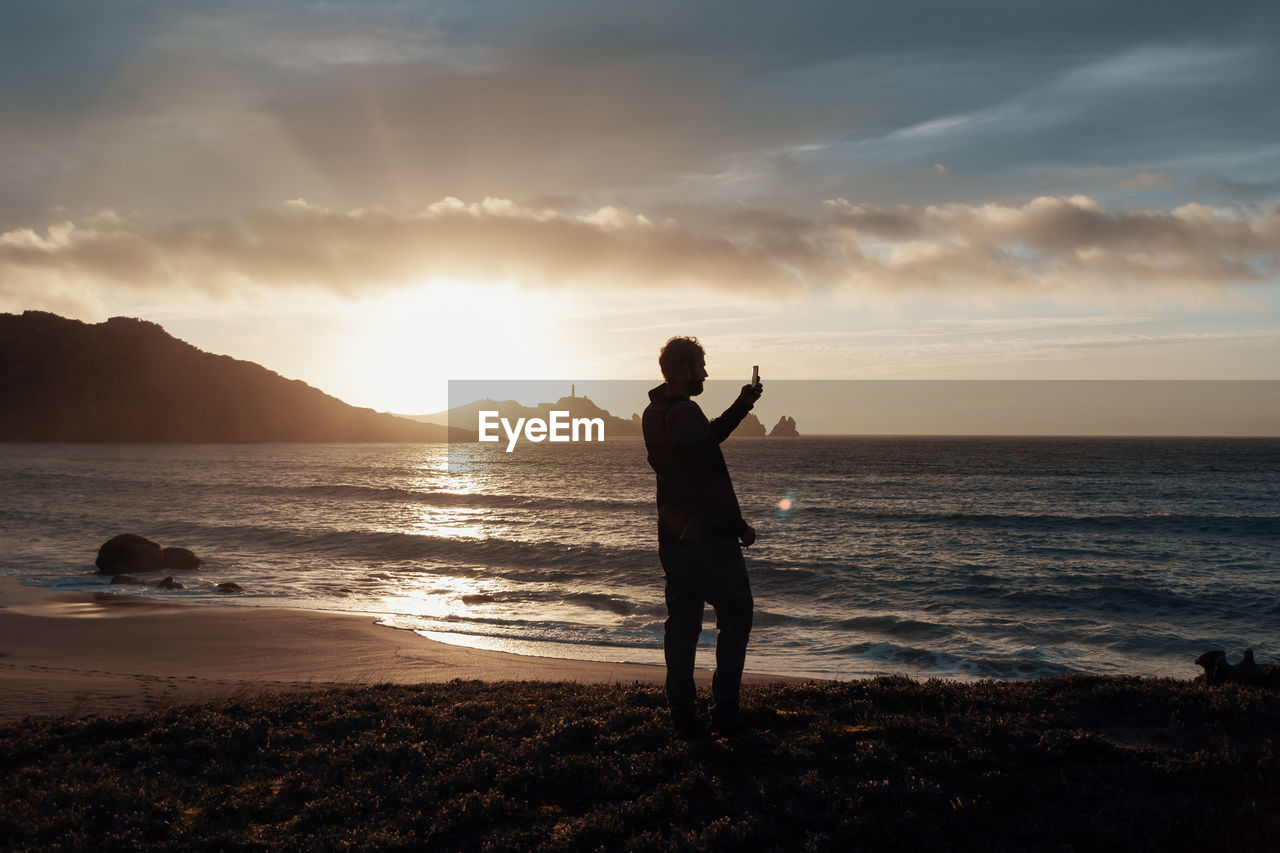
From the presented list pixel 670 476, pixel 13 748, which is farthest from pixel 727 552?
pixel 13 748

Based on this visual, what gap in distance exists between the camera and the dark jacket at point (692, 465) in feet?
18.0

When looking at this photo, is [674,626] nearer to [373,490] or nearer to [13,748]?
[13,748]

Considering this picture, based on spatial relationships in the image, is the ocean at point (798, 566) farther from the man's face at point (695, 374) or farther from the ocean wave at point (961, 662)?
the man's face at point (695, 374)

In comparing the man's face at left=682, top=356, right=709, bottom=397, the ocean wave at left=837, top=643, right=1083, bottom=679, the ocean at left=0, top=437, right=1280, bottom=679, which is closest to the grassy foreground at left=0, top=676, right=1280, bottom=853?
the man's face at left=682, top=356, right=709, bottom=397

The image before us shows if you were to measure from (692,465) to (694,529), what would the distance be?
0.45 metres

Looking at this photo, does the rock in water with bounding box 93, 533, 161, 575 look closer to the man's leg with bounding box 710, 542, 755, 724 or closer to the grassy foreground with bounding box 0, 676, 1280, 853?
the grassy foreground with bounding box 0, 676, 1280, 853

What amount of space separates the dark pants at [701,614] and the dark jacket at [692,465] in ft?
0.50

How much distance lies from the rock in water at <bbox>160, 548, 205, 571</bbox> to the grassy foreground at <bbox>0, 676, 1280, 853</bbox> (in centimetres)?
1971

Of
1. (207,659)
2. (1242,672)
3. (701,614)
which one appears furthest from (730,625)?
(207,659)

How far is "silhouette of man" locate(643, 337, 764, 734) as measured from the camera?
18.1ft

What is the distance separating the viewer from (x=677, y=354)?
5.61 metres

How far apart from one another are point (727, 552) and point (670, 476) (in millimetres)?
672

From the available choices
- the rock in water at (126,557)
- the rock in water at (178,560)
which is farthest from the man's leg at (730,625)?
the rock in water at (178,560)

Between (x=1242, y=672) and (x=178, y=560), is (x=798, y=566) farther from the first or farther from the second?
(x=178, y=560)
